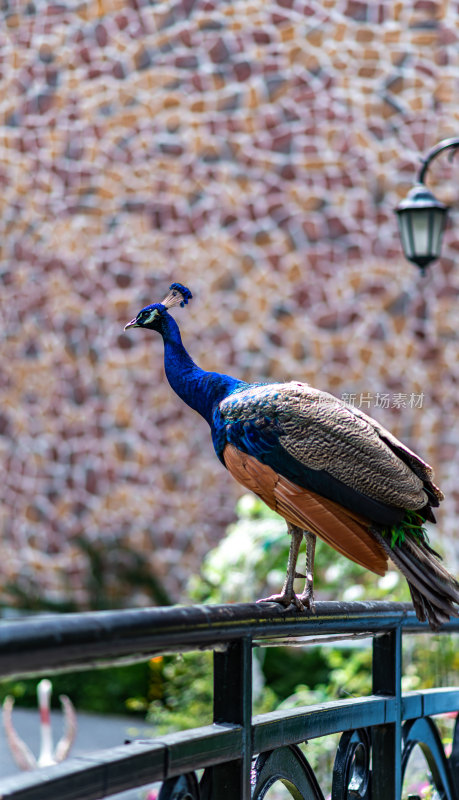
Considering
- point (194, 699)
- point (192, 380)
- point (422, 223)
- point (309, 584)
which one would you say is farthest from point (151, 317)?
point (194, 699)

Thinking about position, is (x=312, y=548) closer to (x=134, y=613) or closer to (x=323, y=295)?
(x=134, y=613)

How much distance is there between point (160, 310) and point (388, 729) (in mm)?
790

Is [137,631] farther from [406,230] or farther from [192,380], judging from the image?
[406,230]

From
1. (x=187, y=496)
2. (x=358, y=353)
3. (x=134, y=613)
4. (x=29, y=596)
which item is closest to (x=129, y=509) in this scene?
(x=187, y=496)

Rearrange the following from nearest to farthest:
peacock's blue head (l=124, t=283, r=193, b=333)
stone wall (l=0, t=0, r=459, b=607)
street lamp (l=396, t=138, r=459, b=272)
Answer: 1. peacock's blue head (l=124, t=283, r=193, b=333)
2. street lamp (l=396, t=138, r=459, b=272)
3. stone wall (l=0, t=0, r=459, b=607)

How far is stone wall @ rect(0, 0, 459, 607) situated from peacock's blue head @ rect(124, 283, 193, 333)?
13.2 feet

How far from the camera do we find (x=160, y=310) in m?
1.78

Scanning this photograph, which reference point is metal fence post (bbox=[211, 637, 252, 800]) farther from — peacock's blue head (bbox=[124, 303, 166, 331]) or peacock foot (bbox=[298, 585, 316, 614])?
peacock's blue head (bbox=[124, 303, 166, 331])

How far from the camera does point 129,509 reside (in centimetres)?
637

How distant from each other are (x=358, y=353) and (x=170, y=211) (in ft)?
4.88

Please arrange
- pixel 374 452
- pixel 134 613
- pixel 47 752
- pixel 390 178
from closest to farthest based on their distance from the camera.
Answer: pixel 134 613 → pixel 374 452 → pixel 47 752 → pixel 390 178

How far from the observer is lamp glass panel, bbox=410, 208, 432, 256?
4016 millimetres

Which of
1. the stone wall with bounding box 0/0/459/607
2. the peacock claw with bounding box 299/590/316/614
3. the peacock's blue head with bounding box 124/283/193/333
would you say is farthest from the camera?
the stone wall with bounding box 0/0/459/607

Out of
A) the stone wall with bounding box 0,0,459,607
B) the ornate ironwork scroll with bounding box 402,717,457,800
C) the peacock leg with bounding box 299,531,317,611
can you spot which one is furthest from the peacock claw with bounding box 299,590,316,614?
the stone wall with bounding box 0,0,459,607
